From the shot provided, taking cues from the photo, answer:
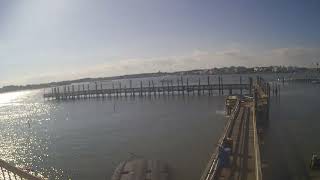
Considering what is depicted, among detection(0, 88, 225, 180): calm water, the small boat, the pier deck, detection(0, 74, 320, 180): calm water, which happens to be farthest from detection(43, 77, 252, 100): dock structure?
the small boat

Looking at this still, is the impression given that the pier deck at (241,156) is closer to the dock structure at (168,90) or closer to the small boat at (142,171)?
the small boat at (142,171)

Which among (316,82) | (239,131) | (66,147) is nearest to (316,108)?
(239,131)

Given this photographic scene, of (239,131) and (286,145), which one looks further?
(286,145)

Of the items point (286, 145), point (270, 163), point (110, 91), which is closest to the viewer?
point (270, 163)

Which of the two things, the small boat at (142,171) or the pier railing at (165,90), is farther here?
the pier railing at (165,90)

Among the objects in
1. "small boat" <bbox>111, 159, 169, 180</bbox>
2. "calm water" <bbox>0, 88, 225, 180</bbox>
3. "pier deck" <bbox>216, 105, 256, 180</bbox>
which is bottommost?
"calm water" <bbox>0, 88, 225, 180</bbox>

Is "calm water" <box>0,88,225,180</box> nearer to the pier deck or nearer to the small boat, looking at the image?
the small boat

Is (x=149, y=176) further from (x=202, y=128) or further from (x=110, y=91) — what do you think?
(x=110, y=91)

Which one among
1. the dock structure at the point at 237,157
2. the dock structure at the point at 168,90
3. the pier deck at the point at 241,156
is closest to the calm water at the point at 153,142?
the pier deck at the point at 241,156
